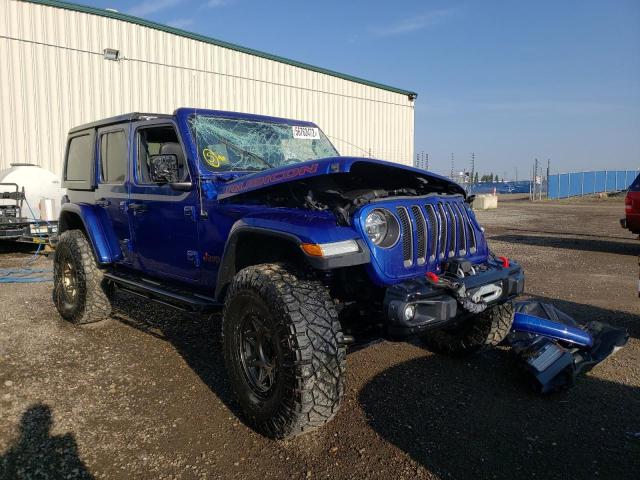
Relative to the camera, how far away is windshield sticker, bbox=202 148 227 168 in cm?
371

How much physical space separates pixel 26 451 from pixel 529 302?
3.90 meters

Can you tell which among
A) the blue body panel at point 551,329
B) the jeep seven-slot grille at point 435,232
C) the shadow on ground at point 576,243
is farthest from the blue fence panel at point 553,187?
the jeep seven-slot grille at point 435,232

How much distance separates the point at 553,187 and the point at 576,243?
1026 inches

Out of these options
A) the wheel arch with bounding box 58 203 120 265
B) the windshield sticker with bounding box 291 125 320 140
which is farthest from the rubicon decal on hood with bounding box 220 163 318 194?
the wheel arch with bounding box 58 203 120 265

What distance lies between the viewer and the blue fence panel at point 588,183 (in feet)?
120

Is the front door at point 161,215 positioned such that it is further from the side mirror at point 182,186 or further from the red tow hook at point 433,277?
the red tow hook at point 433,277

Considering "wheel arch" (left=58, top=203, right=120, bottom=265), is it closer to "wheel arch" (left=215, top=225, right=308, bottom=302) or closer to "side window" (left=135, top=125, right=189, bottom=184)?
"side window" (left=135, top=125, right=189, bottom=184)

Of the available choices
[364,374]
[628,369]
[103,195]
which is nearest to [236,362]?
[364,374]

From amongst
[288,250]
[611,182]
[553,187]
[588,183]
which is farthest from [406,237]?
[611,182]

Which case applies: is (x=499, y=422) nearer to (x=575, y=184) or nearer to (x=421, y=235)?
(x=421, y=235)

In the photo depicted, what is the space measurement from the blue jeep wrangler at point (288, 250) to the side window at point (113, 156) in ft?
0.09

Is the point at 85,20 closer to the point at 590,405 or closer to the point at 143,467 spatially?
the point at 143,467

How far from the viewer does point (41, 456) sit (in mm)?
2664

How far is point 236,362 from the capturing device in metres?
3.04
